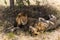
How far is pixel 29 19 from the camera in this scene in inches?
191

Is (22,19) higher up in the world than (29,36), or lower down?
higher up

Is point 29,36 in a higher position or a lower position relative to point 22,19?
lower

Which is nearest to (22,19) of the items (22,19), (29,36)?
(22,19)

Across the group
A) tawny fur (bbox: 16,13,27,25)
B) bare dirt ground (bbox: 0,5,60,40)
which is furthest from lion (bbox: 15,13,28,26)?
bare dirt ground (bbox: 0,5,60,40)

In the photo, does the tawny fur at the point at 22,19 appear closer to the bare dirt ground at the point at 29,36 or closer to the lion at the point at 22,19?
the lion at the point at 22,19

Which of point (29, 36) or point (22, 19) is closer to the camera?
point (29, 36)

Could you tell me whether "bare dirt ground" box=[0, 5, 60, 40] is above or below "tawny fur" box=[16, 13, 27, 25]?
→ below

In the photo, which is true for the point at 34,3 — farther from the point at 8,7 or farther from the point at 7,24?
the point at 7,24

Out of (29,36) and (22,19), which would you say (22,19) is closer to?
(22,19)

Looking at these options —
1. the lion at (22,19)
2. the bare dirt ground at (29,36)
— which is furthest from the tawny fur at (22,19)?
the bare dirt ground at (29,36)

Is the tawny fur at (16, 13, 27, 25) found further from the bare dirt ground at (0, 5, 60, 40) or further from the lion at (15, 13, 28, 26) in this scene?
the bare dirt ground at (0, 5, 60, 40)

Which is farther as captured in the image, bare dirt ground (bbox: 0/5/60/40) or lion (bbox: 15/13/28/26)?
lion (bbox: 15/13/28/26)

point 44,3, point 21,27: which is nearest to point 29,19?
point 21,27

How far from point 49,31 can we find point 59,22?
414mm
